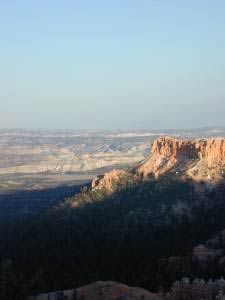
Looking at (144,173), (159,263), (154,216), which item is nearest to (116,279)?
(159,263)

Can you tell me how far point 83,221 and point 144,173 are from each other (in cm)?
2249

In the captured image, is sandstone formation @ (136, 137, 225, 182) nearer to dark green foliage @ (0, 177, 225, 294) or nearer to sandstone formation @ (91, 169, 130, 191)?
sandstone formation @ (91, 169, 130, 191)

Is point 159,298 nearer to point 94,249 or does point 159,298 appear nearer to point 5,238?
point 94,249

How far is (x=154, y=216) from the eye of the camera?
379ft

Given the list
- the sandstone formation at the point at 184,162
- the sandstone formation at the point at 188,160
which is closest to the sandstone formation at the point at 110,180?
the sandstone formation at the point at 184,162

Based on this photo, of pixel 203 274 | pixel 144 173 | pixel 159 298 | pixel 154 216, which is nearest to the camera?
pixel 159 298

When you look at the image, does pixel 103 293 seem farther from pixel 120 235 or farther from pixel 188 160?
pixel 188 160

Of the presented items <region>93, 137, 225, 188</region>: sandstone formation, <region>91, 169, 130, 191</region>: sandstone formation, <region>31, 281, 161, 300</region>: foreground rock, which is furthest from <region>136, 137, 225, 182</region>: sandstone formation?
<region>31, 281, 161, 300</region>: foreground rock

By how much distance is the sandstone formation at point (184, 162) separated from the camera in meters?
124

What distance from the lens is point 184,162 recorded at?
135 m

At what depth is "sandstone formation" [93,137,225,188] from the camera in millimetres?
124250

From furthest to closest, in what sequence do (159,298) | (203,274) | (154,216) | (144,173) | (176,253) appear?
(144,173), (154,216), (176,253), (203,274), (159,298)

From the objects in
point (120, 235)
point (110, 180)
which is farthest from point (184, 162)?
point (120, 235)

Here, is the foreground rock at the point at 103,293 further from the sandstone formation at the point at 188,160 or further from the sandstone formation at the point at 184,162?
the sandstone formation at the point at 188,160
